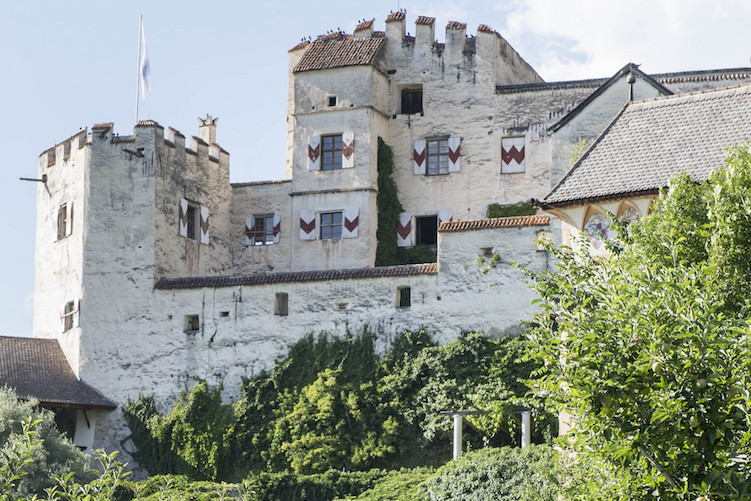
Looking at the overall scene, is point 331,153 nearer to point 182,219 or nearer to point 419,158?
point 419,158

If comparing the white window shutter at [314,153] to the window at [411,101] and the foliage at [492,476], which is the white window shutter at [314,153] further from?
the foliage at [492,476]

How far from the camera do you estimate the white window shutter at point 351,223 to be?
40.4m

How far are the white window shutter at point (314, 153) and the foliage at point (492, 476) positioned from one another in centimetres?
1349

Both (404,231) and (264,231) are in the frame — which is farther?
(264,231)

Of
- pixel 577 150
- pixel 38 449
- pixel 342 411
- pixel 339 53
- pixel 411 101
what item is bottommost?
pixel 38 449

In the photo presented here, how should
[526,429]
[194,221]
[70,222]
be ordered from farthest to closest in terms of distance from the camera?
[194,221] → [70,222] → [526,429]

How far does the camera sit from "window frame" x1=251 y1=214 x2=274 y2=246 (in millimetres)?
41562

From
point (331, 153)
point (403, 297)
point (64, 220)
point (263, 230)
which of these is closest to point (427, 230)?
point (331, 153)

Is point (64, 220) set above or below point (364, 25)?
below

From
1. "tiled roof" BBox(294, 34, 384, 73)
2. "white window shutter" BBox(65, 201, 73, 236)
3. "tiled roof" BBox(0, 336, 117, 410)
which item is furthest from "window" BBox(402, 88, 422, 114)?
"tiled roof" BBox(0, 336, 117, 410)

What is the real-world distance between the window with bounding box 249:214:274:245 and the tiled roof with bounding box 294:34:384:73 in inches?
177

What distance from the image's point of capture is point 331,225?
134 ft

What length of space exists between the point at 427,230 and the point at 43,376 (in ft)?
38.1

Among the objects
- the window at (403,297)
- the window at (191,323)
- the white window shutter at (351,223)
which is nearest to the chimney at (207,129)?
the white window shutter at (351,223)
